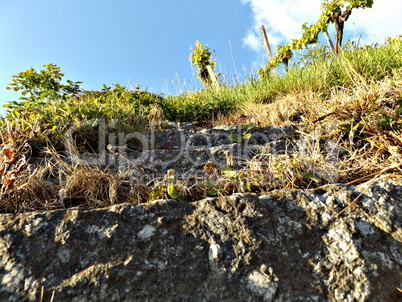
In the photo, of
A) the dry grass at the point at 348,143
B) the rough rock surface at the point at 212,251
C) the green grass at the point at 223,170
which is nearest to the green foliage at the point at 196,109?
the green grass at the point at 223,170

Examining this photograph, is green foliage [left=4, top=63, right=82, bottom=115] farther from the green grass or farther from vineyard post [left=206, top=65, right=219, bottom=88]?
vineyard post [left=206, top=65, right=219, bottom=88]

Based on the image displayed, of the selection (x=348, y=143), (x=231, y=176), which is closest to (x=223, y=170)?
(x=231, y=176)

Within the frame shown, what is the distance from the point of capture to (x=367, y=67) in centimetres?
445

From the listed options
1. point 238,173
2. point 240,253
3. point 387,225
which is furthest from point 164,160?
point 387,225

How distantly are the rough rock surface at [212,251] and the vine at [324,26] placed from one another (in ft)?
20.6

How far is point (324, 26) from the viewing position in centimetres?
898

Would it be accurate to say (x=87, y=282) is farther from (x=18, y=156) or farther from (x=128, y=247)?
(x=18, y=156)

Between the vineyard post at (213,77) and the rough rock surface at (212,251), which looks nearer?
the rough rock surface at (212,251)

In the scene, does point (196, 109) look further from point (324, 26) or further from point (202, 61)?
point (324, 26)

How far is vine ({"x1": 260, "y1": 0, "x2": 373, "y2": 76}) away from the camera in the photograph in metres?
7.78

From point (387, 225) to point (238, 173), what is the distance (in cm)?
84

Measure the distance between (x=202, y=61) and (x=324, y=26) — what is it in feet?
14.8

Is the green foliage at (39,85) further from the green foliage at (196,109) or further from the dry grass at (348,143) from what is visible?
the dry grass at (348,143)

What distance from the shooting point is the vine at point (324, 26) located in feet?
25.5
